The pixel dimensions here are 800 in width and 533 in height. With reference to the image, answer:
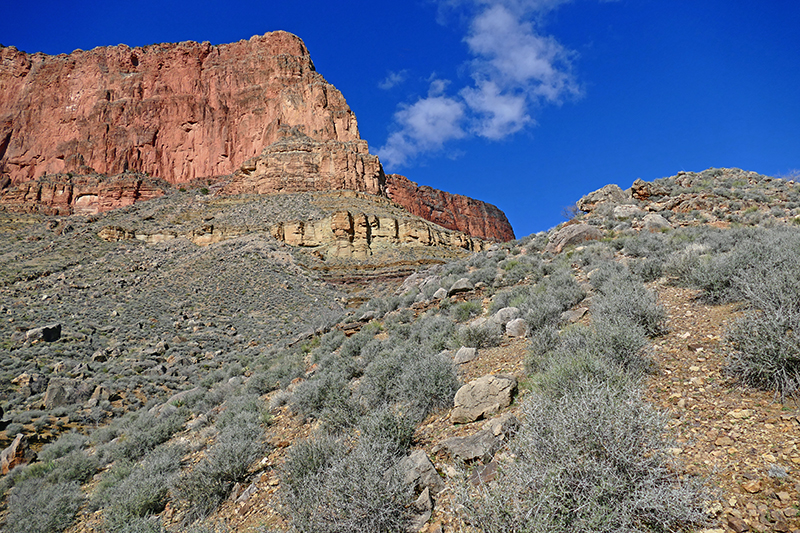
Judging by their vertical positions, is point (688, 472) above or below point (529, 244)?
below

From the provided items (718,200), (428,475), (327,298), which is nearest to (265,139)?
(327,298)

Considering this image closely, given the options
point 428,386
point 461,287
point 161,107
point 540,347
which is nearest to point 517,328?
point 540,347

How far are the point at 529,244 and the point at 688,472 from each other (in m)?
12.1

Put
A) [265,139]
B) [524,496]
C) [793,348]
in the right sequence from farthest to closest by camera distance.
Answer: [265,139] < [793,348] < [524,496]

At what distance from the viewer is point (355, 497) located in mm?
2689

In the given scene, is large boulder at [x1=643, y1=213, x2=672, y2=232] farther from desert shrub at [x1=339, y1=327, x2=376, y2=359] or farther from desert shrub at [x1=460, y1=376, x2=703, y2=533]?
desert shrub at [x1=460, y1=376, x2=703, y2=533]

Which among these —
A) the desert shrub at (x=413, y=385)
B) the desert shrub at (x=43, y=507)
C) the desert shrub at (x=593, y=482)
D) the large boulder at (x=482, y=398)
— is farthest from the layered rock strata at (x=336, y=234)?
the desert shrub at (x=593, y=482)

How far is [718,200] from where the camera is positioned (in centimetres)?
1204

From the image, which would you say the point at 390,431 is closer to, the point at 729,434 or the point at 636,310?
the point at 729,434

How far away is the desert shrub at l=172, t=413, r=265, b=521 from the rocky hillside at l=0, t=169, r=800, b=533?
0.02m

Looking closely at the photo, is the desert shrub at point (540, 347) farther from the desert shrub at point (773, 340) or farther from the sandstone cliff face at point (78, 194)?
the sandstone cliff face at point (78, 194)

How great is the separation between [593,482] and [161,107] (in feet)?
269

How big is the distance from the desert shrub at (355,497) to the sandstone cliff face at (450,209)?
99112 millimetres

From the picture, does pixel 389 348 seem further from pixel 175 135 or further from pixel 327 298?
pixel 175 135
